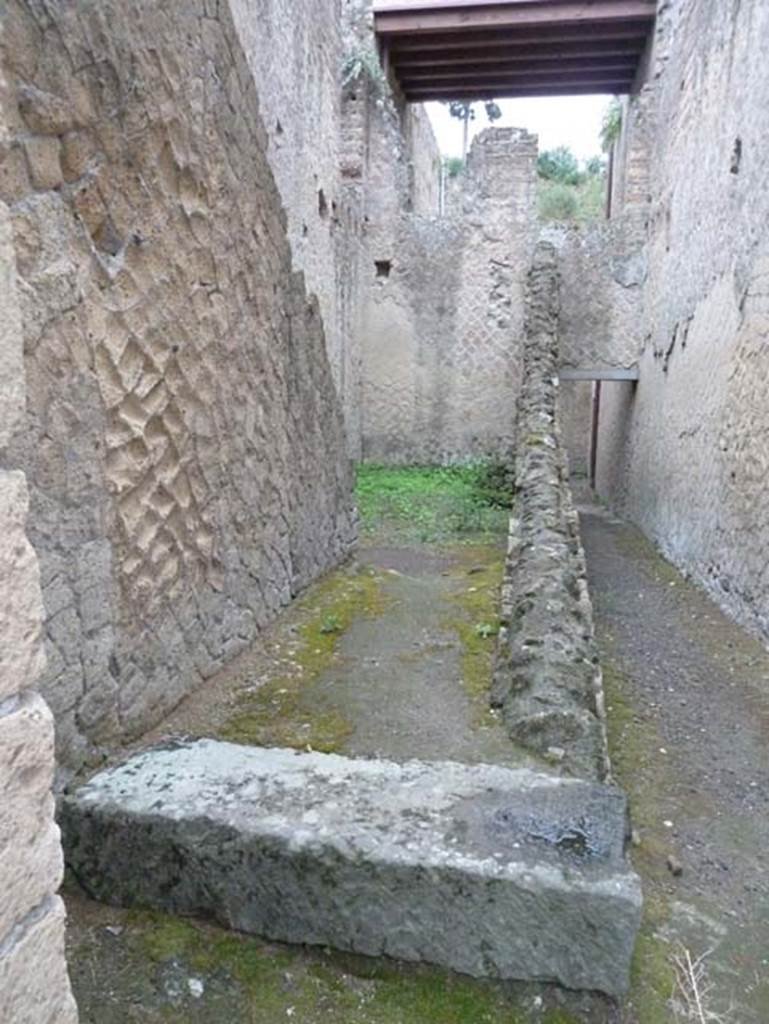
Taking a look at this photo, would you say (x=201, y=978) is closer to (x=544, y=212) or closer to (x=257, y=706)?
(x=257, y=706)

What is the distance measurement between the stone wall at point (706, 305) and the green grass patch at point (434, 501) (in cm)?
173

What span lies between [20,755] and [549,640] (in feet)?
7.26

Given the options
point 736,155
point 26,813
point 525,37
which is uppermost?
point 525,37

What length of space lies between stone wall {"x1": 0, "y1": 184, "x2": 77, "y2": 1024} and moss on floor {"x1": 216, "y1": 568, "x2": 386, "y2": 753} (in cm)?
151

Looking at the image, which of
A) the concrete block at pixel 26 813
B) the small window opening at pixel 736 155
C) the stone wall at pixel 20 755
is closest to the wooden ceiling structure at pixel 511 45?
the small window opening at pixel 736 155

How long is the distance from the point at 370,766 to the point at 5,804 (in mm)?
1298

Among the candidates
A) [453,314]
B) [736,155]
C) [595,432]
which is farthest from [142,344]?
[595,432]

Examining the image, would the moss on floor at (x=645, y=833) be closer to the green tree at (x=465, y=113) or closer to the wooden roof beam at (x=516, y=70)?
the wooden roof beam at (x=516, y=70)

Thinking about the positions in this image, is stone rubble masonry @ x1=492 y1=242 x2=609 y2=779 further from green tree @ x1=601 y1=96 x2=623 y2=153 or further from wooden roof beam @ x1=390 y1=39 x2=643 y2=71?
green tree @ x1=601 y1=96 x2=623 y2=153

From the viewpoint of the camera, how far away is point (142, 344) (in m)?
2.56

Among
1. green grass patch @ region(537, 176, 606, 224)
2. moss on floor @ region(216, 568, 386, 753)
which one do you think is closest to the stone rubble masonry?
moss on floor @ region(216, 568, 386, 753)

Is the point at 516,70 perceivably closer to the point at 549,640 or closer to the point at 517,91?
the point at 517,91

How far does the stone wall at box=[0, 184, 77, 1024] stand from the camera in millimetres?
1008

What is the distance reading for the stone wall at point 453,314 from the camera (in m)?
10.3
